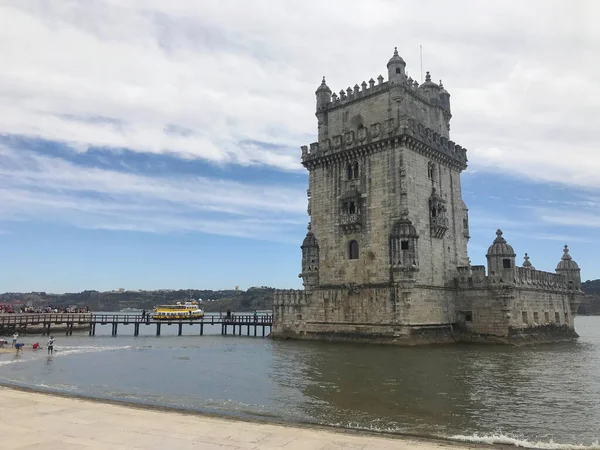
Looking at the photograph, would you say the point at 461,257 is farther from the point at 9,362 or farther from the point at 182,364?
the point at 9,362

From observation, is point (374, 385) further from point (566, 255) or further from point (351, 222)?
point (566, 255)

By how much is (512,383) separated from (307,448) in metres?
14.2

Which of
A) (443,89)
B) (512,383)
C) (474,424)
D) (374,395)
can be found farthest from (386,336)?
(443,89)

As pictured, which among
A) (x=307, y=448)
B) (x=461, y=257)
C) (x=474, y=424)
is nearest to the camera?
(x=307, y=448)

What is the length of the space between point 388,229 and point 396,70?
13210 millimetres

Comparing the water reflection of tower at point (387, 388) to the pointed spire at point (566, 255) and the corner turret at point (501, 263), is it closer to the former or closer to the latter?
the corner turret at point (501, 263)

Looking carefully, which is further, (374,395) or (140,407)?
(374,395)

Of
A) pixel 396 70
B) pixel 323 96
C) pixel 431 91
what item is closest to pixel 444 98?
pixel 431 91

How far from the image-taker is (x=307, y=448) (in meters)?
9.88

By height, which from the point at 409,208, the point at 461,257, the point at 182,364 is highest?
the point at 409,208

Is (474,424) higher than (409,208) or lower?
lower

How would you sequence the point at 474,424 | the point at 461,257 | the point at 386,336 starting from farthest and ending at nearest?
1. the point at 461,257
2. the point at 386,336
3. the point at 474,424

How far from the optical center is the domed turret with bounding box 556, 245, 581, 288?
48438 millimetres

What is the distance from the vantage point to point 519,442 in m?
12.1
